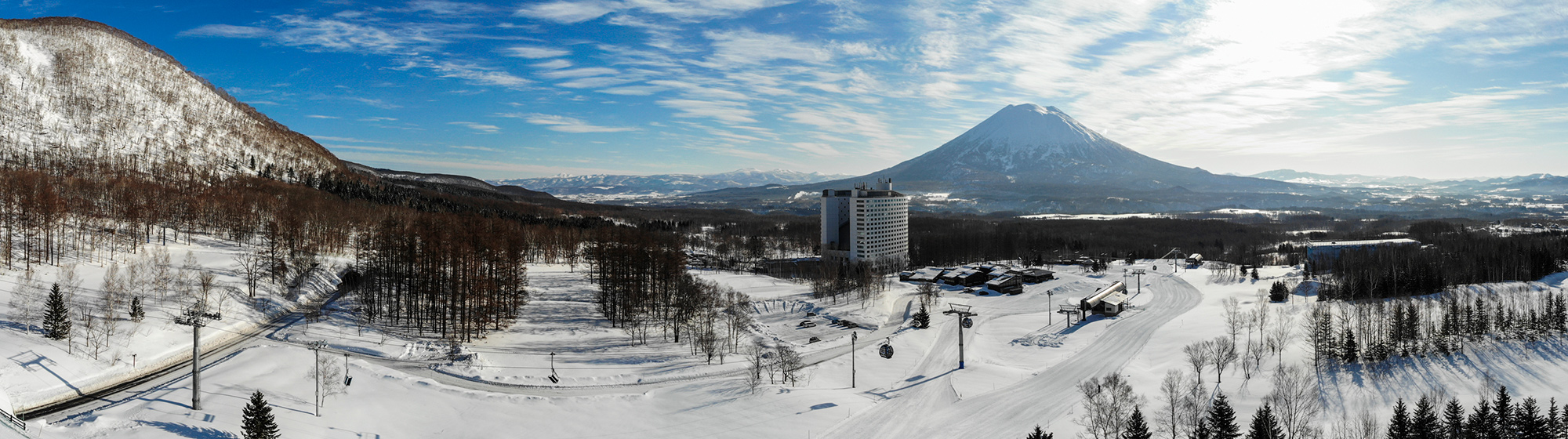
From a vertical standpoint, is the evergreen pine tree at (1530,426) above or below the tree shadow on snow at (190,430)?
below

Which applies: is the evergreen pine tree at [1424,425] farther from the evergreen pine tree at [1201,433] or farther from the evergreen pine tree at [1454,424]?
the evergreen pine tree at [1201,433]

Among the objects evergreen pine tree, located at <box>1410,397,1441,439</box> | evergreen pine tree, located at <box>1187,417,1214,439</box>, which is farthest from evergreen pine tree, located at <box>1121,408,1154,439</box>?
evergreen pine tree, located at <box>1410,397,1441,439</box>

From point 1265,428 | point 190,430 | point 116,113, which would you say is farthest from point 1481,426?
point 116,113

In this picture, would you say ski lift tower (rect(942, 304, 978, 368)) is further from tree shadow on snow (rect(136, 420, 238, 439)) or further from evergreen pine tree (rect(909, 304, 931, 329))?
tree shadow on snow (rect(136, 420, 238, 439))

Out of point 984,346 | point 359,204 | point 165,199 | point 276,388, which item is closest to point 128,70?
point 359,204

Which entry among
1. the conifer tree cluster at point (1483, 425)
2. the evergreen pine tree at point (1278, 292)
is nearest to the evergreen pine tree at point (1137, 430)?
the conifer tree cluster at point (1483, 425)

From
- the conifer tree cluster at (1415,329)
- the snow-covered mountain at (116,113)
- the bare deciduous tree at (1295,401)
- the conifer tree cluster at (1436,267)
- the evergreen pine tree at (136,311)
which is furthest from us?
the snow-covered mountain at (116,113)
